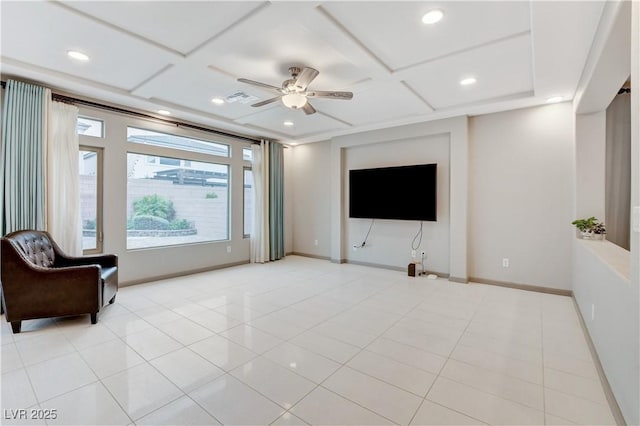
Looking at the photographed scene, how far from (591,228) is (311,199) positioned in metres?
4.90

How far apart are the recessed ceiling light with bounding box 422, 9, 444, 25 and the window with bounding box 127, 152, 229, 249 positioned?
14.5 ft

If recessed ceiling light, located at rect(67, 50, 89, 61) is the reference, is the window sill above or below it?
below

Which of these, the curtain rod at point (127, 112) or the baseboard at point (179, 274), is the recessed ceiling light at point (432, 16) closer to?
the curtain rod at point (127, 112)

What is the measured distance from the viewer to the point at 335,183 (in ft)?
21.0

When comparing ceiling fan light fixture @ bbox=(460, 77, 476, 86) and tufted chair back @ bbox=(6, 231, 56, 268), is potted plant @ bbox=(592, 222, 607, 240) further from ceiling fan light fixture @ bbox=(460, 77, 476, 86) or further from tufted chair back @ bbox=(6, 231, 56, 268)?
tufted chair back @ bbox=(6, 231, 56, 268)

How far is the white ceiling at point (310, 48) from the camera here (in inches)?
89.4

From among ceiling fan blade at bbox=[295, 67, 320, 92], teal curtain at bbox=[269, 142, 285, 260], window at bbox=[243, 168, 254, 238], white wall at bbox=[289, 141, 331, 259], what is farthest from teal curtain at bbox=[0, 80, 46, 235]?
white wall at bbox=[289, 141, 331, 259]

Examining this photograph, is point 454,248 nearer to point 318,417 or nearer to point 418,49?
point 418,49

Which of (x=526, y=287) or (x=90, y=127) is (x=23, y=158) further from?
(x=526, y=287)

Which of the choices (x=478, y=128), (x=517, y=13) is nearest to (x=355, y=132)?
(x=478, y=128)

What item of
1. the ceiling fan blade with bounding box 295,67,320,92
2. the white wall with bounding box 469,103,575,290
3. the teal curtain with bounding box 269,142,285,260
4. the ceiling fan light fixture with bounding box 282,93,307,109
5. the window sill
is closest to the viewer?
the window sill

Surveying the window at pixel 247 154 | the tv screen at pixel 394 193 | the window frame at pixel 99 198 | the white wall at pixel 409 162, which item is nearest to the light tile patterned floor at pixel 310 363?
the window frame at pixel 99 198

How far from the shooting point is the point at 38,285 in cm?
299

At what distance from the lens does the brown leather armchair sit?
114 inches
